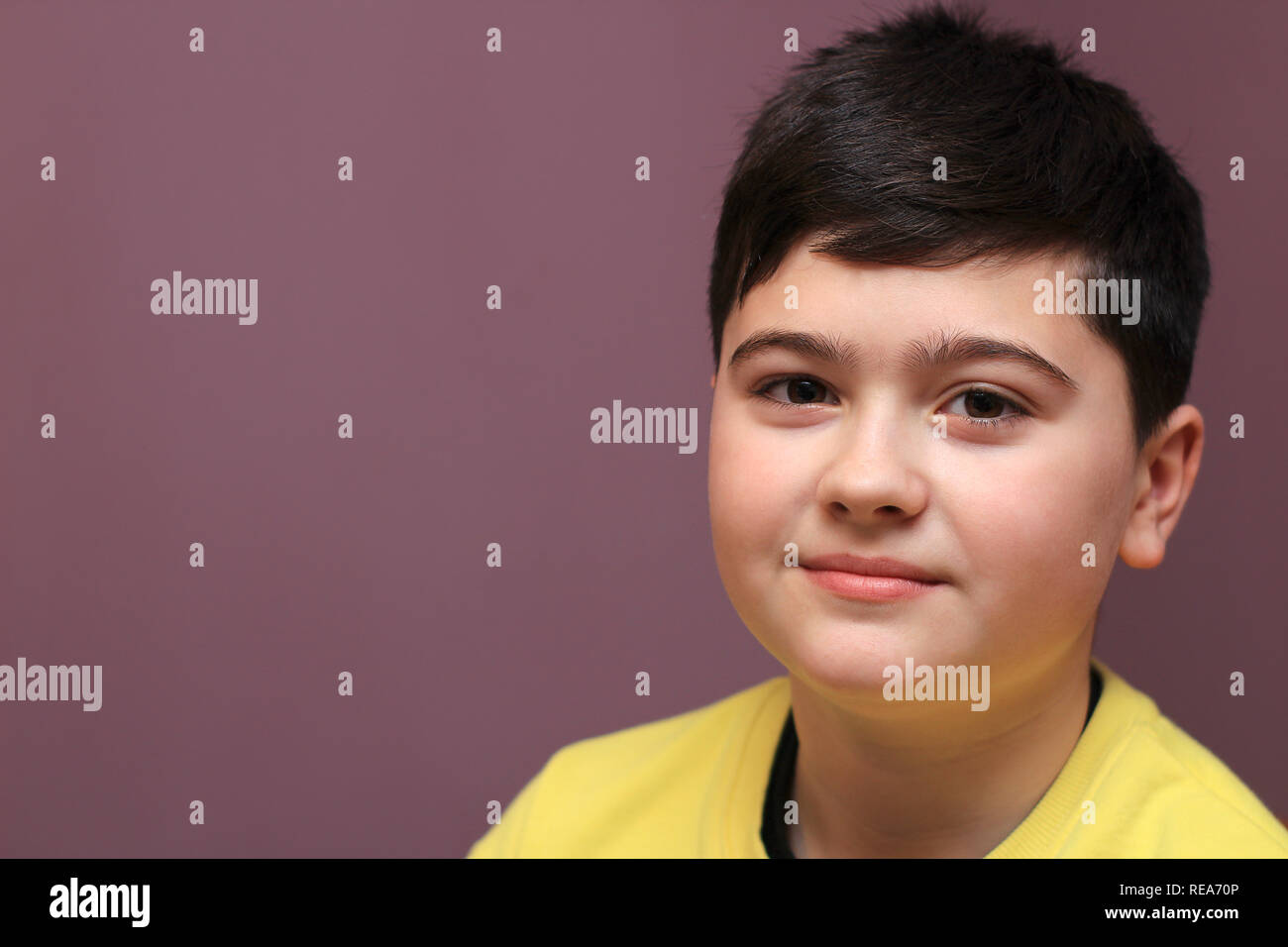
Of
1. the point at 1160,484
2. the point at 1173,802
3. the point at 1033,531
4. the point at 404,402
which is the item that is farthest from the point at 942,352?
the point at 404,402

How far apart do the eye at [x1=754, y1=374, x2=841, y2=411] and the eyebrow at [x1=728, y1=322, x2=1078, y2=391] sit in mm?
30

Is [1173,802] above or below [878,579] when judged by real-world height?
below

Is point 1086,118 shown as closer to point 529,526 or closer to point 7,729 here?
point 529,526

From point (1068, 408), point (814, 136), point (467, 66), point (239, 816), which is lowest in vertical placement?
point (239, 816)

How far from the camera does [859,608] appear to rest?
34.6 inches

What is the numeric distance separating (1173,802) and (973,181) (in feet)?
1.68

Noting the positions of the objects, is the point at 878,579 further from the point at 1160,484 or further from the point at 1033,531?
the point at 1160,484

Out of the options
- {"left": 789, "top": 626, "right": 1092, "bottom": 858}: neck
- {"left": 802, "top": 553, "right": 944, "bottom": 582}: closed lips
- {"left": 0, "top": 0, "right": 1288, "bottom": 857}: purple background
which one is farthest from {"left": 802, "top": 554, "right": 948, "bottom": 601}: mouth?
{"left": 0, "top": 0, "right": 1288, "bottom": 857}: purple background

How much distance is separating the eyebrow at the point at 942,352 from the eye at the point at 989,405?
0.03 metres

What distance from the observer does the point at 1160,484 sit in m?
Answer: 1.03

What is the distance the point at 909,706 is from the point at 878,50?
22.3 inches

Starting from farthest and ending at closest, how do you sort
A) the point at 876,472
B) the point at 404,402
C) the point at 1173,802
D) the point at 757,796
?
the point at 404,402 < the point at 757,796 < the point at 1173,802 < the point at 876,472

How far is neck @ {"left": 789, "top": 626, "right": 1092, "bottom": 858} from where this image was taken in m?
0.97
